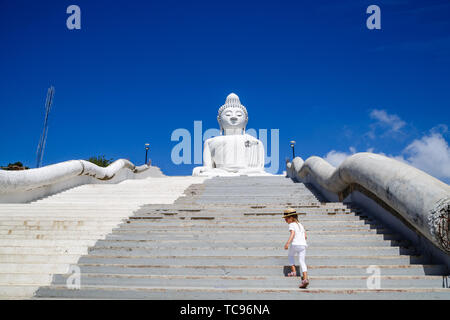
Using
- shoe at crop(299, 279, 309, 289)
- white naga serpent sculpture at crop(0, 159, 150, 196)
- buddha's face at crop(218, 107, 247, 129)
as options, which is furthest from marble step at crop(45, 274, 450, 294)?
buddha's face at crop(218, 107, 247, 129)

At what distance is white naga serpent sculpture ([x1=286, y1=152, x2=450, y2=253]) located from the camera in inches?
133

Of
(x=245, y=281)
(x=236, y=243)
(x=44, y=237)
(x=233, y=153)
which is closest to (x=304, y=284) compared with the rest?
(x=245, y=281)

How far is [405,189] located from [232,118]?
12982 mm

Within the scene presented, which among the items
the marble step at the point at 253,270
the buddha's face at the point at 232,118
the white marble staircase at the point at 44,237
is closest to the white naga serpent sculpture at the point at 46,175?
the white marble staircase at the point at 44,237

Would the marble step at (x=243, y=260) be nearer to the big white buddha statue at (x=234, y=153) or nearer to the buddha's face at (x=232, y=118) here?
the big white buddha statue at (x=234, y=153)

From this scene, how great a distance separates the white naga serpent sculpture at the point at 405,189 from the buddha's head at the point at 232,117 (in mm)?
10682

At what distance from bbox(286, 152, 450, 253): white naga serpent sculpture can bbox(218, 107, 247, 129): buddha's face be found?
10.7 m

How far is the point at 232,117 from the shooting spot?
16547 mm

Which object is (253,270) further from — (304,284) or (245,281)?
(304,284)

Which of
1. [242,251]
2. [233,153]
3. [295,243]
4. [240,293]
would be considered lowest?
[240,293]

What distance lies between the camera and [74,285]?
11.0 ft

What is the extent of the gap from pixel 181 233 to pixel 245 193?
3.47 meters

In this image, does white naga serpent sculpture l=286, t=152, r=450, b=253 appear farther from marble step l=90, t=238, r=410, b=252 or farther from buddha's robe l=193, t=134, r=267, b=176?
buddha's robe l=193, t=134, r=267, b=176

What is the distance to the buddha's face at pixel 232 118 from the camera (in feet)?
54.4
